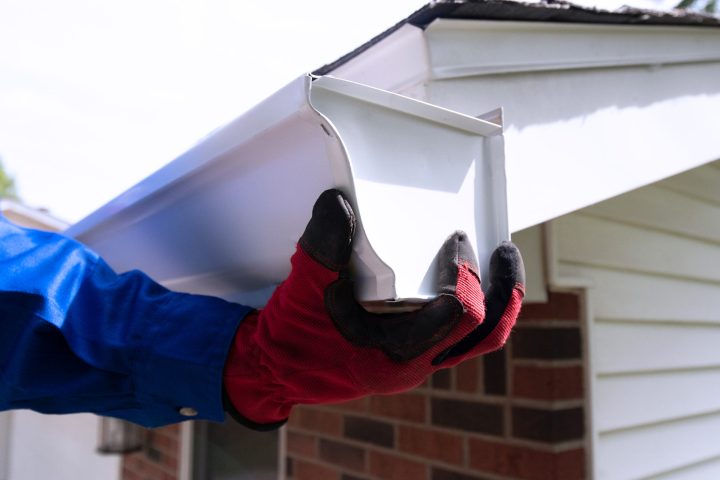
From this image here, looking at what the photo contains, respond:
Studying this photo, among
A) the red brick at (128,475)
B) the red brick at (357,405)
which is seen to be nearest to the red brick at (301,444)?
the red brick at (357,405)

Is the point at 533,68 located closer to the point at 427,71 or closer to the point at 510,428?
the point at 427,71

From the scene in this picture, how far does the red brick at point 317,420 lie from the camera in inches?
110

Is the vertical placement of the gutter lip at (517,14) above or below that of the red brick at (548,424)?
above

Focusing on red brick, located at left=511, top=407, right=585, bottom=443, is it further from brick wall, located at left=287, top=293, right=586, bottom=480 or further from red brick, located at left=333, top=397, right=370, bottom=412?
red brick, located at left=333, top=397, right=370, bottom=412

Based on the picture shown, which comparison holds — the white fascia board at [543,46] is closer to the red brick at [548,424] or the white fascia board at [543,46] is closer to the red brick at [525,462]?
the red brick at [548,424]

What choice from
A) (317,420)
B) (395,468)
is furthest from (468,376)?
(317,420)

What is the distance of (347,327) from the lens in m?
0.91

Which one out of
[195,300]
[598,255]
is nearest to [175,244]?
[195,300]

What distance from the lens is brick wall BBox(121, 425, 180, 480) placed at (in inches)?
168

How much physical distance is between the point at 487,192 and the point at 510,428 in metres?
1.25

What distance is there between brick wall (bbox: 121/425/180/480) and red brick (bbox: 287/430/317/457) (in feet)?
4.81

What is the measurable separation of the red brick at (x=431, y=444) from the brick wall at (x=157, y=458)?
2318 mm

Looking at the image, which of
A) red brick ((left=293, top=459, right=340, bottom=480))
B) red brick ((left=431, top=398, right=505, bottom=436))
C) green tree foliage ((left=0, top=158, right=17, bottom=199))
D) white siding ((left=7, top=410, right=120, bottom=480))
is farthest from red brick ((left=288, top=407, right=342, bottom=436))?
green tree foliage ((left=0, top=158, right=17, bottom=199))

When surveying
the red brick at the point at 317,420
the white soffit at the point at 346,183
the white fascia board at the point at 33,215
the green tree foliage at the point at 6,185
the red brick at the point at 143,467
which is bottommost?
the red brick at the point at 143,467
